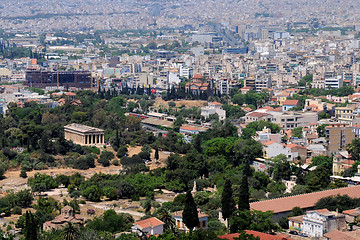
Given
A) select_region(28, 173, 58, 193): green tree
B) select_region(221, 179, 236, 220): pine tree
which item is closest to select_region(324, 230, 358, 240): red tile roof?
select_region(221, 179, 236, 220): pine tree

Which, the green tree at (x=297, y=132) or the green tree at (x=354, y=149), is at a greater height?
the green tree at (x=354, y=149)

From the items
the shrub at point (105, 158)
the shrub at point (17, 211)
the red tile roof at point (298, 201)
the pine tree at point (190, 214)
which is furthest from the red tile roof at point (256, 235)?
the shrub at point (105, 158)

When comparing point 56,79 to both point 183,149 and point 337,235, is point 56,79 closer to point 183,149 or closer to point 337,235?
point 183,149

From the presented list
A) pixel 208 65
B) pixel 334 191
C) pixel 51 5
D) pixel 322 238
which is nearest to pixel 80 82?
pixel 208 65

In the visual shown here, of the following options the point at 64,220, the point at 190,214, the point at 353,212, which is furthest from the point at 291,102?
the point at 190,214

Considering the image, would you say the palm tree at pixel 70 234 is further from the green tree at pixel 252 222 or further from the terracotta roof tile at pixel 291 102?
the terracotta roof tile at pixel 291 102

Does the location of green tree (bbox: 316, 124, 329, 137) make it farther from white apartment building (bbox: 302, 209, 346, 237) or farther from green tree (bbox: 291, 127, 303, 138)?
white apartment building (bbox: 302, 209, 346, 237)

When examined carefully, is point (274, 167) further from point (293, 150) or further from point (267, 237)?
point (267, 237)

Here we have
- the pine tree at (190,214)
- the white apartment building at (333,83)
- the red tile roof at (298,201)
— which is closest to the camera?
the pine tree at (190,214)
